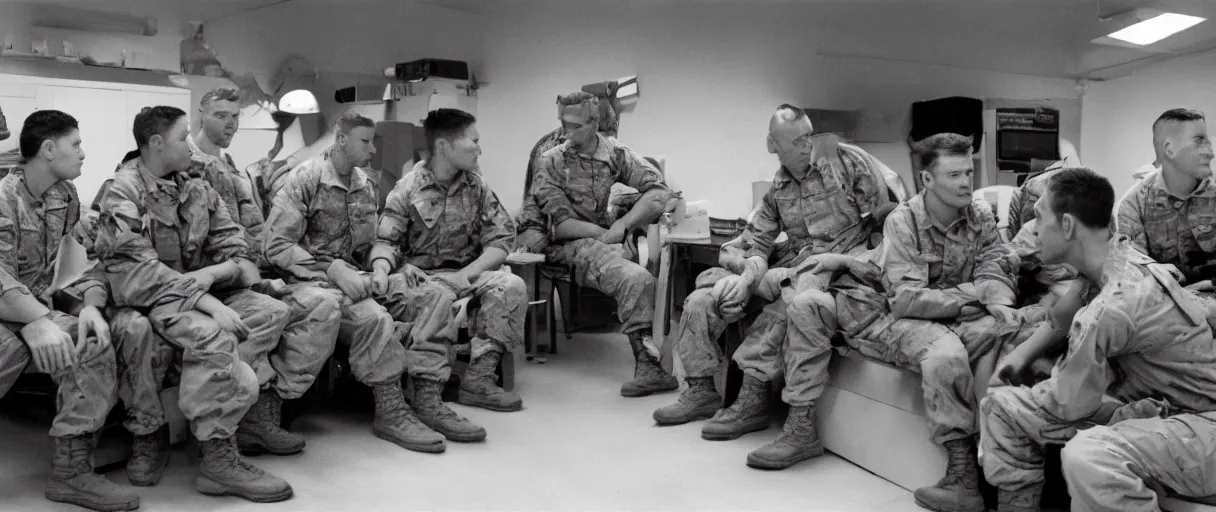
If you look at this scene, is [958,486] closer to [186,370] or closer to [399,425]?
[399,425]

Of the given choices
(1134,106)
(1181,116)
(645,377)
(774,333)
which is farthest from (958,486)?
(1134,106)

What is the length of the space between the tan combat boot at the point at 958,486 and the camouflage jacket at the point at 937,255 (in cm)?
51

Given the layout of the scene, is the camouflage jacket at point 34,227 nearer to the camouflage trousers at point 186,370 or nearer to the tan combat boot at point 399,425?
the camouflage trousers at point 186,370

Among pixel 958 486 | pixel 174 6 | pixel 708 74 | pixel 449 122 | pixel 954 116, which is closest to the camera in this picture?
pixel 958 486

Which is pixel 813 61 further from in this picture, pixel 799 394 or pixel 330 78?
pixel 799 394

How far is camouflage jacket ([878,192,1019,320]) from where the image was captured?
327 cm

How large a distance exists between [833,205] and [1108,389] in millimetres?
1619

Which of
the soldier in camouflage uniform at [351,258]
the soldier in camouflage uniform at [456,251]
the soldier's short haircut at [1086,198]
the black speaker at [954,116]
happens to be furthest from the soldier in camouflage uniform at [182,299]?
the black speaker at [954,116]

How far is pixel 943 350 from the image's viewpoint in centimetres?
298

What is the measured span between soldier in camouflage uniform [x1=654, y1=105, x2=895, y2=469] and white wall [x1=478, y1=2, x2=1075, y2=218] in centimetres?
297

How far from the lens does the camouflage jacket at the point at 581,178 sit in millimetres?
5082

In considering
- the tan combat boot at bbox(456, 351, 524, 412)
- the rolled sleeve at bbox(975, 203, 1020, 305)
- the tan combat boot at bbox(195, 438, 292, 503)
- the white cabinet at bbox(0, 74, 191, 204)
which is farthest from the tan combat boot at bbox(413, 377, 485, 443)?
the white cabinet at bbox(0, 74, 191, 204)

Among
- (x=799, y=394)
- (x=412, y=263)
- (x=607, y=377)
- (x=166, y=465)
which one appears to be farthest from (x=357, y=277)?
(x=799, y=394)

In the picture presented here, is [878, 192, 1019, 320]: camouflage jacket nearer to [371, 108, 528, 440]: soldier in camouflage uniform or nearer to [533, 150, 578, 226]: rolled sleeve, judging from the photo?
[371, 108, 528, 440]: soldier in camouflage uniform
